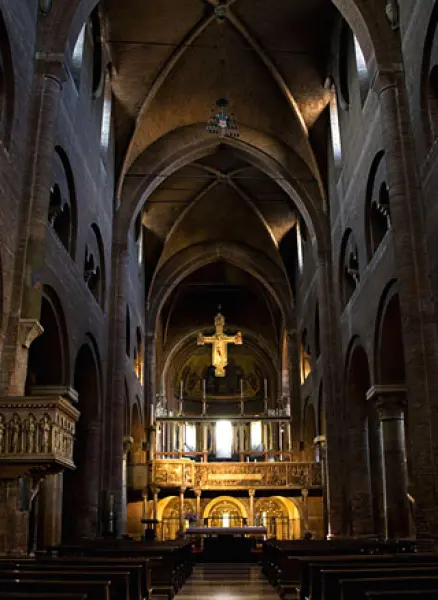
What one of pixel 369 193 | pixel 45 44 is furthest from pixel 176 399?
pixel 45 44

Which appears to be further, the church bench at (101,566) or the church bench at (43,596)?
the church bench at (101,566)

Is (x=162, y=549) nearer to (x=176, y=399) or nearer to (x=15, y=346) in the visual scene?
(x=15, y=346)

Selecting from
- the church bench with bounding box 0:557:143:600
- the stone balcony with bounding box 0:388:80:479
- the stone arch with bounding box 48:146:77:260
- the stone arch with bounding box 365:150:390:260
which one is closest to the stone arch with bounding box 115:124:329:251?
the stone arch with bounding box 365:150:390:260

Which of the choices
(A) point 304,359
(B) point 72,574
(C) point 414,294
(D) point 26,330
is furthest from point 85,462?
(B) point 72,574

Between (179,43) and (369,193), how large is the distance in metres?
8.27

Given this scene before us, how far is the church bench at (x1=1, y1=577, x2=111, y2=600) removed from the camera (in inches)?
223

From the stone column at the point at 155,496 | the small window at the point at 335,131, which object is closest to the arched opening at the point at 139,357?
the stone column at the point at 155,496

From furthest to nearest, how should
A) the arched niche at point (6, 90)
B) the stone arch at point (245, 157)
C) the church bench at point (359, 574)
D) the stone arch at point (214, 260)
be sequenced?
1. the stone arch at point (214, 260)
2. the stone arch at point (245, 157)
3. the arched niche at point (6, 90)
4. the church bench at point (359, 574)

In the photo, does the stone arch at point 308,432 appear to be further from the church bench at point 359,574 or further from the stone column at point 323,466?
the church bench at point 359,574

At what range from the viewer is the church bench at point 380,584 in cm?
569

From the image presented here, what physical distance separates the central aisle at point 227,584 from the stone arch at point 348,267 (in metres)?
7.95

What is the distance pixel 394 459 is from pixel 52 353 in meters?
7.97

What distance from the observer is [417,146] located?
14.5m

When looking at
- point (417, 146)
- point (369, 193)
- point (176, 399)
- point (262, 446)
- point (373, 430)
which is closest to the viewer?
point (417, 146)
